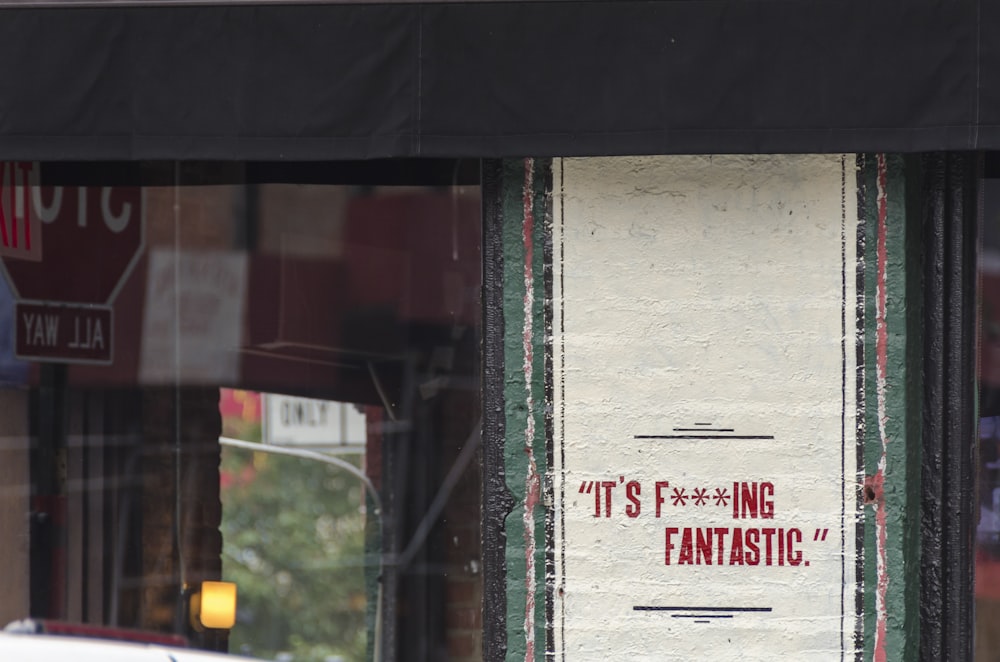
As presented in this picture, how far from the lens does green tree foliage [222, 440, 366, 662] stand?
6.06m

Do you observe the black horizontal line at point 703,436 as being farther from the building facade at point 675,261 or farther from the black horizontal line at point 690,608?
the black horizontal line at point 690,608

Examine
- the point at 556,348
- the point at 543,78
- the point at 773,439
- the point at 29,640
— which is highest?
the point at 543,78

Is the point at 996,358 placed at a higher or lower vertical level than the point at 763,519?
higher

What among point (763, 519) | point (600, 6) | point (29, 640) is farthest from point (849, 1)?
point (29, 640)

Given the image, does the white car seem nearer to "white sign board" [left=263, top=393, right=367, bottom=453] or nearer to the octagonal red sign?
"white sign board" [left=263, top=393, right=367, bottom=453]

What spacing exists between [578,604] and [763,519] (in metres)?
0.81

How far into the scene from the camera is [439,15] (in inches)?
218

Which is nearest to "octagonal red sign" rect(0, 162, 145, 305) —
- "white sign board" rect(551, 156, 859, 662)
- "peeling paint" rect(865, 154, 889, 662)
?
"white sign board" rect(551, 156, 859, 662)

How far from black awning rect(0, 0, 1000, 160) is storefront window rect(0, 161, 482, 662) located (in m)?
0.51

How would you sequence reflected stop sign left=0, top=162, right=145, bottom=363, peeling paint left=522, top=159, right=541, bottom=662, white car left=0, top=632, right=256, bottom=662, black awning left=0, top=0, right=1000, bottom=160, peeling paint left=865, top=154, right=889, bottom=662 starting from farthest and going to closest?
reflected stop sign left=0, top=162, right=145, bottom=363 < peeling paint left=522, top=159, right=541, bottom=662 < peeling paint left=865, top=154, right=889, bottom=662 < black awning left=0, top=0, right=1000, bottom=160 < white car left=0, top=632, right=256, bottom=662

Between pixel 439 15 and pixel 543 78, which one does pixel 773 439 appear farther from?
pixel 439 15

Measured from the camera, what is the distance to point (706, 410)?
5.64 m

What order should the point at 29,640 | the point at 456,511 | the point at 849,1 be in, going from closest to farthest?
the point at 29,640 < the point at 849,1 < the point at 456,511

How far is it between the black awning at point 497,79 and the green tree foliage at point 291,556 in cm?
141
